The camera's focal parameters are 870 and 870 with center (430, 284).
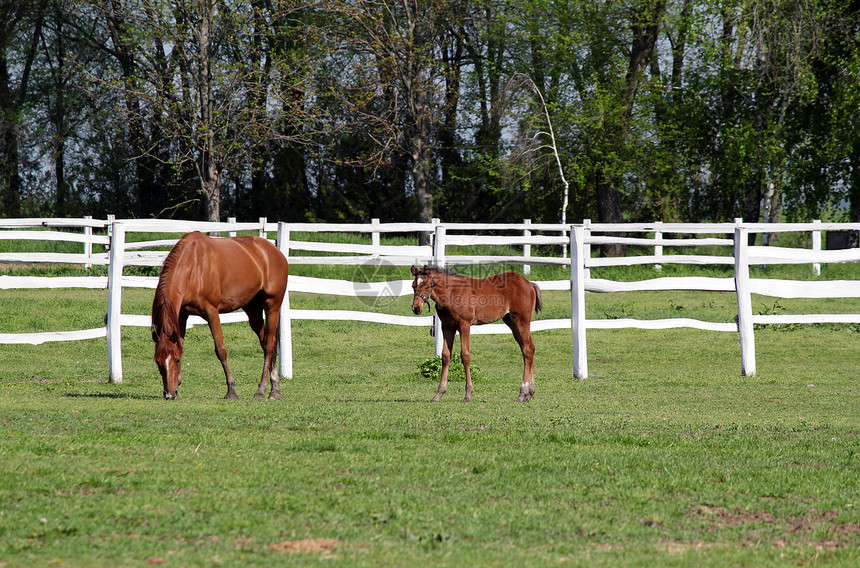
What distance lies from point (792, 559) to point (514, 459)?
229 centimetres

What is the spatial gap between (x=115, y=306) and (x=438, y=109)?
21128 millimetres

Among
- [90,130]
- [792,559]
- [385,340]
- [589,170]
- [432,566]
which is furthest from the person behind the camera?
[90,130]

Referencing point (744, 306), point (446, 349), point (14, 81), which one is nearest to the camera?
point (446, 349)

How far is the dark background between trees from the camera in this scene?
26469mm

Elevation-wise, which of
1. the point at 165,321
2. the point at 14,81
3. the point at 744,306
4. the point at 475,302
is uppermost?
the point at 14,81

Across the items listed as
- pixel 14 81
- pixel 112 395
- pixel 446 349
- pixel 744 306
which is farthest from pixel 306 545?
pixel 14 81

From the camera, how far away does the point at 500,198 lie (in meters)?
33.1

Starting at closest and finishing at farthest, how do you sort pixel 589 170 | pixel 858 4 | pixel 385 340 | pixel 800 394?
1. pixel 800 394
2. pixel 385 340
3. pixel 858 4
4. pixel 589 170

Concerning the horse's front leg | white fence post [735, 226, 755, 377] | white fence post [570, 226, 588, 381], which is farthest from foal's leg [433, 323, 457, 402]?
white fence post [735, 226, 755, 377]

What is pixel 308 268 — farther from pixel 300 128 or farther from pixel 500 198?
pixel 500 198

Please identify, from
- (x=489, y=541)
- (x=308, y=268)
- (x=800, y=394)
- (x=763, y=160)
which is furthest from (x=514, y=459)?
(x=763, y=160)

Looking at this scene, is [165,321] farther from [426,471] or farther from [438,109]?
[438,109]

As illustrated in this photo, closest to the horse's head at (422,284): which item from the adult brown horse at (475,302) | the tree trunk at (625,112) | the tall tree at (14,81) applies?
the adult brown horse at (475,302)

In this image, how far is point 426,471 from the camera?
5.77 metres
